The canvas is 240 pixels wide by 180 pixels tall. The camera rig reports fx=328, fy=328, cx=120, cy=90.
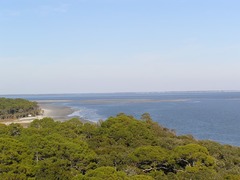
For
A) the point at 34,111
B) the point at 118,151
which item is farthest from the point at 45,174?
the point at 34,111

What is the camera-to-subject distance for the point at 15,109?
92.8 m

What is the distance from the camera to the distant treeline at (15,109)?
8894cm

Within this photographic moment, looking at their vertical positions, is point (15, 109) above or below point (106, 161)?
below

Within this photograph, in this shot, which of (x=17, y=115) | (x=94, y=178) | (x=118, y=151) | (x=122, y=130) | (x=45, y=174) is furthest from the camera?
(x=17, y=115)

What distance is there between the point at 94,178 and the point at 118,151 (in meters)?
7.28

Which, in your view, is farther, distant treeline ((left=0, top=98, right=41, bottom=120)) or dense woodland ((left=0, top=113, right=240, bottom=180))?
distant treeline ((left=0, top=98, right=41, bottom=120))

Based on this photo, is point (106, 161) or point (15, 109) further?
point (15, 109)

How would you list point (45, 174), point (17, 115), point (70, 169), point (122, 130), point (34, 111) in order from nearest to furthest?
point (45, 174) < point (70, 169) < point (122, 130) < point (17, 115) < point (34, 111)

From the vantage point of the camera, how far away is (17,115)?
9025cm

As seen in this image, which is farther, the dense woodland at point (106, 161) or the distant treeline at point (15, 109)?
the distant treeline at point (15, 109)

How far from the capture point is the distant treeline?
292 ft

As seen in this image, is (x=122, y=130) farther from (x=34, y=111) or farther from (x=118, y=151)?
(x=34, y=111)

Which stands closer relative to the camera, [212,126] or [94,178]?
[94,178]

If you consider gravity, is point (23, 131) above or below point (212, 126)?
above
